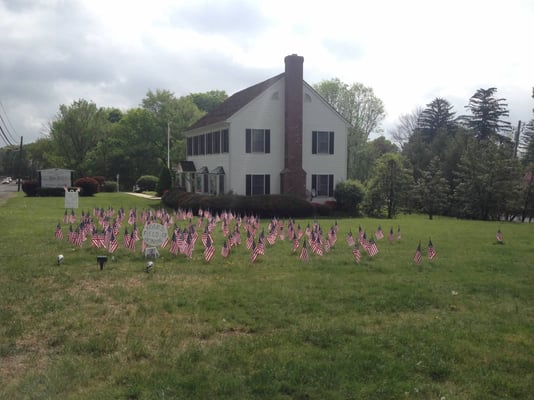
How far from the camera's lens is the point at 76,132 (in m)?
65.9

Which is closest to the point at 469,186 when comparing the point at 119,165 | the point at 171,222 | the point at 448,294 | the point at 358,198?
the point at 358,198

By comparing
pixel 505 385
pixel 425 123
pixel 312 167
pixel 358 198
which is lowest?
pixel 505 385

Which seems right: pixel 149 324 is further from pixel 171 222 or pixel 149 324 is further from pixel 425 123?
pixel 425 123

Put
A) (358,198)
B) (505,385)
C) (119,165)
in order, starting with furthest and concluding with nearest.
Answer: (119,165) < (358,198) < (505,385)

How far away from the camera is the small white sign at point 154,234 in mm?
11703

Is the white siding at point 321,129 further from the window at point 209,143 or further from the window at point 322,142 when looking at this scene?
the window at point 209,143

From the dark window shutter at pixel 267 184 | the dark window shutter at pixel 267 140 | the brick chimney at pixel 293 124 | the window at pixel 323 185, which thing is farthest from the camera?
the window at pixel 323 185

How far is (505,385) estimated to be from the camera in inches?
205

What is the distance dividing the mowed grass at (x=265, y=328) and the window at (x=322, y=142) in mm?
19547

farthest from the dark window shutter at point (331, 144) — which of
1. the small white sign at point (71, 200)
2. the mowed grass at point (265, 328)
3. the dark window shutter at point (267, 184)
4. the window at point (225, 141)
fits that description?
the mowed grass at point (265, 328)

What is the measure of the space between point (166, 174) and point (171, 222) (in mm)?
24104

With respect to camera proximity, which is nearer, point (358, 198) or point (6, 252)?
point (6, 252)

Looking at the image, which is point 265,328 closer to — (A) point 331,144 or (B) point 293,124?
(B) point 293,124

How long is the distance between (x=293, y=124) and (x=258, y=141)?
7.64 ft
